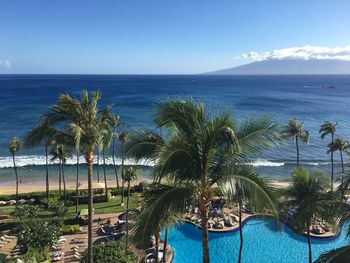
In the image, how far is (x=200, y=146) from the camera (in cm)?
870

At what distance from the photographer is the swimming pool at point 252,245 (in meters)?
24.9

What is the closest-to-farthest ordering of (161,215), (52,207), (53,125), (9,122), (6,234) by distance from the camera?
(161,215) < (53,125) < (6,234) < (52,207) < (9,122)

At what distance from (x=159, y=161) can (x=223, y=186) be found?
63.9 inches

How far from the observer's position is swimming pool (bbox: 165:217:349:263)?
24906 mm

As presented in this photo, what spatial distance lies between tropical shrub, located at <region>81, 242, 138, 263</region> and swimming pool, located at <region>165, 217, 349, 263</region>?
5.92m

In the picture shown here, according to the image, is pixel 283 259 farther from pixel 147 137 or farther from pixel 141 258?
pixel 147 137

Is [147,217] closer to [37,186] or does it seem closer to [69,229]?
[69,229]

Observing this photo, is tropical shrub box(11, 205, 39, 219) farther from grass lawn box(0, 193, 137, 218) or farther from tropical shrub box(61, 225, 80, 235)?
grass lawn box(0, 193, 137, 218)

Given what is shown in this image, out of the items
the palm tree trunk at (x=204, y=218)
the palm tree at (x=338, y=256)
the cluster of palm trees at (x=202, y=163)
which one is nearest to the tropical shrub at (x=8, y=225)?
the cluster of palm trees at (x=202, y=163)

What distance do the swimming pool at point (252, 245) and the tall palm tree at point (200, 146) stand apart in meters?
17.1

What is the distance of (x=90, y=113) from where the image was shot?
1404 cm

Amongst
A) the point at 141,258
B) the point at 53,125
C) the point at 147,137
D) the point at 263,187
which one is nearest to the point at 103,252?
the point at 141,258

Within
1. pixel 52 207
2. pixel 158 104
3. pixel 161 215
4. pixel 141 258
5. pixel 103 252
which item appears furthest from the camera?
pixel 52 207

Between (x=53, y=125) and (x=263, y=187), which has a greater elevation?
(x=53, y=125)
